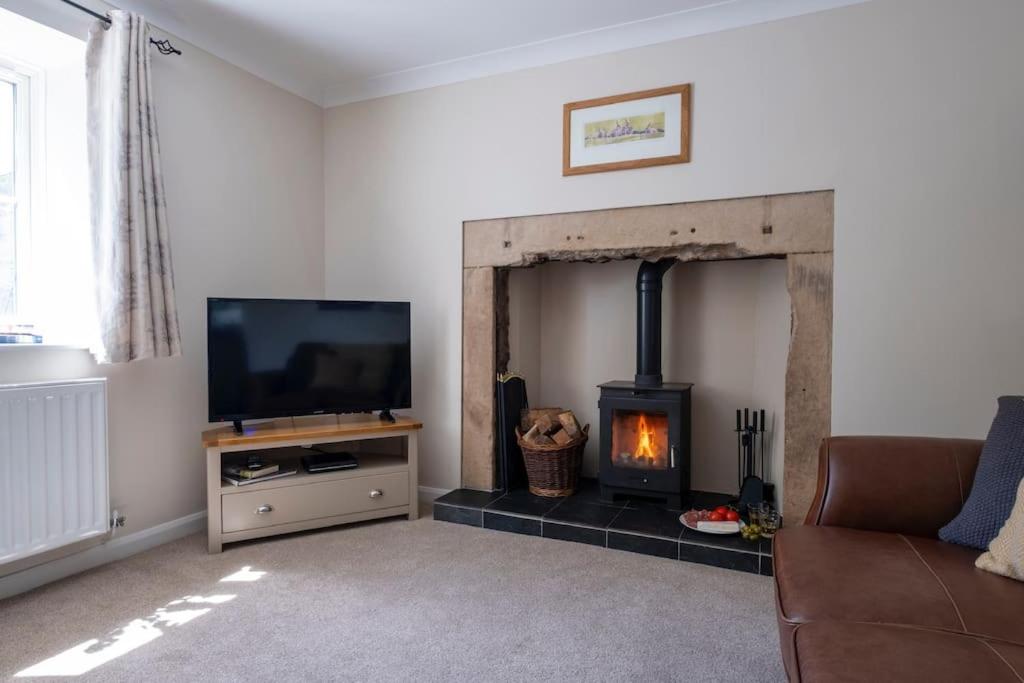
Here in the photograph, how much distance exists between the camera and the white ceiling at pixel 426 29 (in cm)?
287

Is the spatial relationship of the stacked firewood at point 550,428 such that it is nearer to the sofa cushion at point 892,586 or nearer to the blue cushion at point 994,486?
the sofa cushion at point 892,586

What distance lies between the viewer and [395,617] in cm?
223

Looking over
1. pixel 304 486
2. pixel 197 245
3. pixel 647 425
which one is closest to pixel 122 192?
pixel 197 245

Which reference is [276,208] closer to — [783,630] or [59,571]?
[59,571]

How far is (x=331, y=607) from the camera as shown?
2.31 meters

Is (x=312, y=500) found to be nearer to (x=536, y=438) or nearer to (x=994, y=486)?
(x=536, y=438)

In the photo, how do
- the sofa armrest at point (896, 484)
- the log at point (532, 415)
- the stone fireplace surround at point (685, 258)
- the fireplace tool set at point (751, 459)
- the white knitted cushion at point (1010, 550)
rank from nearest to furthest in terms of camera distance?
the white knitted cushion at point (1010, 550) < the sofa armrest at point (896, 484) < the stone fireplace surround at point (685, 258) < the fireplace tool set at point (751, 459) < the log at point (532, 415)

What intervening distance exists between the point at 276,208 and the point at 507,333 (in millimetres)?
1538

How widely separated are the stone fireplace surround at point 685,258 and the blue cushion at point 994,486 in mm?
936

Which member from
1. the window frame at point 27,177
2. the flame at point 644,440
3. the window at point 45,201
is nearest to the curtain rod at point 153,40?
the window at point 45,201

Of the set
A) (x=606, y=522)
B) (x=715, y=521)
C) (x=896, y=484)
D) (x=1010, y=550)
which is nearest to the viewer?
(x=1010, y=550)

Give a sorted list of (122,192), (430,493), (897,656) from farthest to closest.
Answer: (430,493)
(122,192)
(897,656)

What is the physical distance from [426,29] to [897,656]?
3151 millimetres

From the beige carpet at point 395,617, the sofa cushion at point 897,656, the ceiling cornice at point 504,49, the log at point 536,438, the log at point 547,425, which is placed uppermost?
the ceiling cornice at point 504,49
